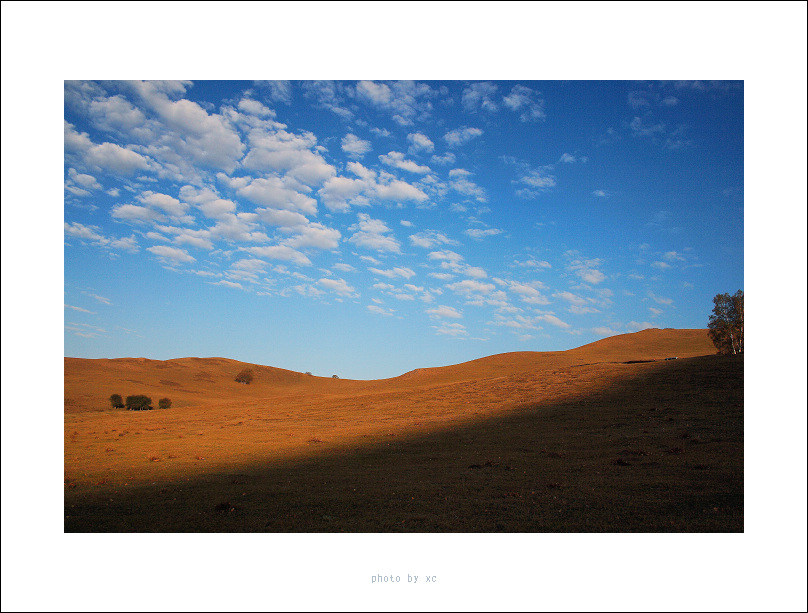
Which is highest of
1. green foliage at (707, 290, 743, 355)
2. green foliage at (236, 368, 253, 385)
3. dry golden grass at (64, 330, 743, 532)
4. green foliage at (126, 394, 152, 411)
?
green foliage at (707, 290, 743, 355)

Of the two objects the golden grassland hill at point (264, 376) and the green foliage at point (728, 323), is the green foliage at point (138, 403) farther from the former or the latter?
the green foliage at point (728, 323)

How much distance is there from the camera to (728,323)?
42562 millimetres

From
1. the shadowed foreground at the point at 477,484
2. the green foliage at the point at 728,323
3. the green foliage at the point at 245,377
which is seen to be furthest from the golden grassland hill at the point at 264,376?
the shadowed foreground at the point at 477,484

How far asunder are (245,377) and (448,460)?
7938 centimetres

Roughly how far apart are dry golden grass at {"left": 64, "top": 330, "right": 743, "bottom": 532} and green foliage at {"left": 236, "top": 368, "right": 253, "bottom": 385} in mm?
48178

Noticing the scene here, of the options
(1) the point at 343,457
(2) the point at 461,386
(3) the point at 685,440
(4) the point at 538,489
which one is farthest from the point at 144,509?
(2) the point at 461,386

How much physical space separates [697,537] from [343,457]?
13013 mm

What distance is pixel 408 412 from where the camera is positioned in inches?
1350

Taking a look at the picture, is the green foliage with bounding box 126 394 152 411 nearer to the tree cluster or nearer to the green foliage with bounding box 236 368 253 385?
the tree cluster

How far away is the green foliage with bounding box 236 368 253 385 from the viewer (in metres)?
86.7

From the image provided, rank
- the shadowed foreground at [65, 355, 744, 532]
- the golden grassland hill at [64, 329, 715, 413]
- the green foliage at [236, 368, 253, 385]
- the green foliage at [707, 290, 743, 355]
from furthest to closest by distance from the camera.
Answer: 1. the green foliage at [236, 368, 253, 385]
2. the golden grassland hill at [64, 329, 715, 413]
3. the green foliage at [707, 290, 743, 355]
4. the shadowed foreground at [65, 355, 744, 532]

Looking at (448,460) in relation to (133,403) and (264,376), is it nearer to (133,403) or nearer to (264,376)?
(133,403)

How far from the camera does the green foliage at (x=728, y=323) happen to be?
4138cm

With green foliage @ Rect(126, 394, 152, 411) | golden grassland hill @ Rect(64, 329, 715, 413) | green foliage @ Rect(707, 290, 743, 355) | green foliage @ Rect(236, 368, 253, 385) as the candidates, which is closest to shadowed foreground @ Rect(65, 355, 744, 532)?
green foliage @ Rect(707, 290, 743, 355)
